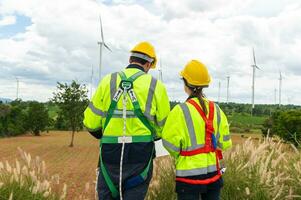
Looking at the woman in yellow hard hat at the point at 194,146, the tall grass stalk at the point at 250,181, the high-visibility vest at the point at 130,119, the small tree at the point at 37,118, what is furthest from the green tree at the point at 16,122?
the woman in yellow hard hat at the point at 194,146

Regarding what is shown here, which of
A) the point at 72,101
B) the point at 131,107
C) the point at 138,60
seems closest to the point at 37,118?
the point at 72,101

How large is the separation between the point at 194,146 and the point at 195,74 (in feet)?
2.69

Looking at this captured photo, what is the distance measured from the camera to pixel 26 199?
602cm

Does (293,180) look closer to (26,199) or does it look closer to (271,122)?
(26,199)

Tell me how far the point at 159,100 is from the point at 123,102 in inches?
15.8

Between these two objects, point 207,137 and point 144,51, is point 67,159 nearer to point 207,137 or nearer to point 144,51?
point 144,51

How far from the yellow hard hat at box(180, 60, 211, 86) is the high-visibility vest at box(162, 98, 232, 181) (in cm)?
26

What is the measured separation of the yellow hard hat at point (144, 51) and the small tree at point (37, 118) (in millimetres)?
60243

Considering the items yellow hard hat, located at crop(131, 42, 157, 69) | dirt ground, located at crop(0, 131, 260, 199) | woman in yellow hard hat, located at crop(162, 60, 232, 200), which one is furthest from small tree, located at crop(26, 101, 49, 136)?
woman in yellow hard hat, located at crop(162, 60, 232, 200)

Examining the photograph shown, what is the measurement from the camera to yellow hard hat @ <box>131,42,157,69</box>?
17.1ft

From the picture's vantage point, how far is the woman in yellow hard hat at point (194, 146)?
16.3 feet

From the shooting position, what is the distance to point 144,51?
17.1ft

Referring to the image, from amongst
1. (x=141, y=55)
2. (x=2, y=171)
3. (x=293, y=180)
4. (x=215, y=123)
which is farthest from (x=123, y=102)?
(x=293, y=180)

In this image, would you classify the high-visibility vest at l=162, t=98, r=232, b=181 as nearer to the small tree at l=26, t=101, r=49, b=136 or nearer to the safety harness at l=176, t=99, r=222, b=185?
the safety harness at l=176, t=99, r=222, b=185
